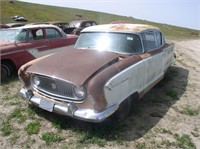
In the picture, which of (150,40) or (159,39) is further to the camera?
(159,39)

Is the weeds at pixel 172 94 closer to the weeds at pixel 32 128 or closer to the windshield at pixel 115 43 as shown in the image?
the windshield at pixel 115 43

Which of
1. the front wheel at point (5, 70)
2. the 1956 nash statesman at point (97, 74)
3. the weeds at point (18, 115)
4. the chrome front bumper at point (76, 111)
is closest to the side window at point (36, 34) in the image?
the front wheel at point (5, 70)

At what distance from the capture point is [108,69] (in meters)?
3.89

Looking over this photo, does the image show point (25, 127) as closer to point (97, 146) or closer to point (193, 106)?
point (97, 146)

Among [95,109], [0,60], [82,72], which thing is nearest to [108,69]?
[82,72]

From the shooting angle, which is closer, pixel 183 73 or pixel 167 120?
pixel 167 120

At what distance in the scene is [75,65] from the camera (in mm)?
4113

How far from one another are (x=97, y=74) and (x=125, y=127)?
1.13 metres

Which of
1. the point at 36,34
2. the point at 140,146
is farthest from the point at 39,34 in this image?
the point at 140,146

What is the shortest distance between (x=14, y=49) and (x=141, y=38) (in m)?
3.67

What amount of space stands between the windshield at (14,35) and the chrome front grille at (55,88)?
314cm

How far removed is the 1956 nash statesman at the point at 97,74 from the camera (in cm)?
364

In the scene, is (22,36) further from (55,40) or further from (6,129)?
Result: (6,129)

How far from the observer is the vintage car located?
6.60 m
